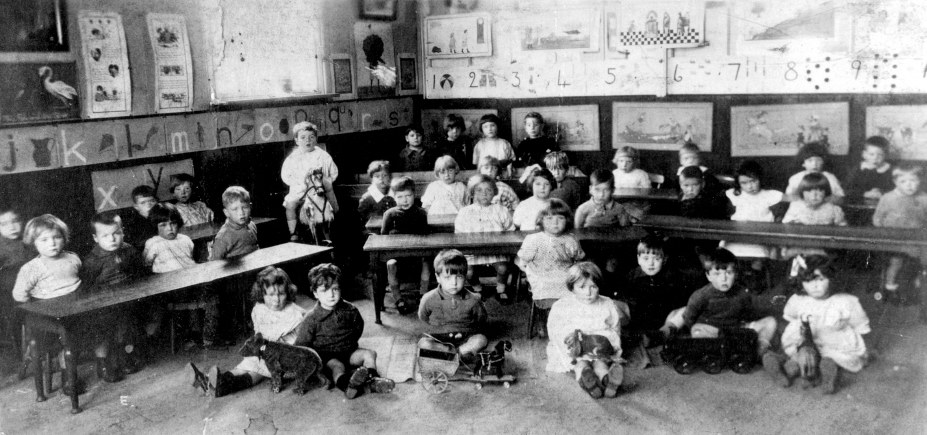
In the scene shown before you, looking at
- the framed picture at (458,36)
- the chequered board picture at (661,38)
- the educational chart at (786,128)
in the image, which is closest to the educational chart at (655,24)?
the chequered board picture at (661,38)

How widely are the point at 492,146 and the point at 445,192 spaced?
1.72 m

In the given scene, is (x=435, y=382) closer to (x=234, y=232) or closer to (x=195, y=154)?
(x=234, y=232)

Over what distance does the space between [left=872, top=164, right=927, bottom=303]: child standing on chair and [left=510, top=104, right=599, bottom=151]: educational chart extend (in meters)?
3.12

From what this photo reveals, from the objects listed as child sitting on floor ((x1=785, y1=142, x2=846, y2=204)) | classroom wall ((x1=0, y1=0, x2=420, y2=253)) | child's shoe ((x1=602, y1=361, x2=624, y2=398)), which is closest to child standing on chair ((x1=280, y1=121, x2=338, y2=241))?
classroom wall ((x1=0, y1=0, x2=420, y2=253))

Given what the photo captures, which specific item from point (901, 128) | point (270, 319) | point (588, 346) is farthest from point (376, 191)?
point (901, 128)

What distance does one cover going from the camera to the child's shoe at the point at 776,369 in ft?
12.3

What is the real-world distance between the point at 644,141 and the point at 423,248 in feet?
11.9

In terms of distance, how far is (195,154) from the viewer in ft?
18.9

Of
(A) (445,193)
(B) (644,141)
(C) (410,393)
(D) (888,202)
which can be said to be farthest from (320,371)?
(B) (644,141)

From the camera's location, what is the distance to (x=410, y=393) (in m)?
3.79

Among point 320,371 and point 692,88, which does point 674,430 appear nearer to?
point 320,371

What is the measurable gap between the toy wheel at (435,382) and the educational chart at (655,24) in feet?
14.6

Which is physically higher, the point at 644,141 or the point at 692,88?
the point at 692,88

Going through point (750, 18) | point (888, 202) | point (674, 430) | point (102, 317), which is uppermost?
point (750, 18)
